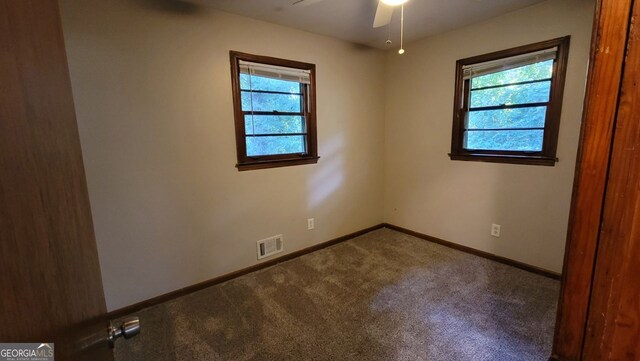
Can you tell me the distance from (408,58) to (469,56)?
0.72 meters

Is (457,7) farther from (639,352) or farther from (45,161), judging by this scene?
(45,161)

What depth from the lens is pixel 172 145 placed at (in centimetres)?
218

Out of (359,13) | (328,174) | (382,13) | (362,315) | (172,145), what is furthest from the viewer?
(328,174)

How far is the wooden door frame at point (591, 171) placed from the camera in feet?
1.51

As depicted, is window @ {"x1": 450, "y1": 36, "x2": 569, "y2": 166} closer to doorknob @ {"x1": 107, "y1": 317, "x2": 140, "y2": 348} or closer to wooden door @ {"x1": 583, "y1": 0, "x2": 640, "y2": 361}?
wooden door @ {"x1": 583, "y1": 0, "x2": 640, "y2": 361}

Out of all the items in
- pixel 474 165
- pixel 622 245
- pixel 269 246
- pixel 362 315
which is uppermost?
pixel 622 245

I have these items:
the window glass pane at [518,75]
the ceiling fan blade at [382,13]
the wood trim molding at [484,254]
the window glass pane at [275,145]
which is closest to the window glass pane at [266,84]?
the window glass pane at [275,145]

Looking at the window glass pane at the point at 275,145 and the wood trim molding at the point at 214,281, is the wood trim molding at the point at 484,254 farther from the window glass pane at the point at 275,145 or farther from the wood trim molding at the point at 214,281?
the window glass pane at the point at 275,145

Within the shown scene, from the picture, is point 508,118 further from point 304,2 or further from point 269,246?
point 269,246

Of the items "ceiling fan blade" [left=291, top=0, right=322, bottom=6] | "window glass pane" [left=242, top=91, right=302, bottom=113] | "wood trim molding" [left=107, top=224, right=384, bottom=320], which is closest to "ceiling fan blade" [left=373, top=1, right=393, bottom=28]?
"ceiling fan blade" [left=291, top=0, right=322, bottom=6]

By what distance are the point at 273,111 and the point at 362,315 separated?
1977mm

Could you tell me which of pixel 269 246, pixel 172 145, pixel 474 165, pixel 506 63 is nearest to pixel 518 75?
pixel 506 63

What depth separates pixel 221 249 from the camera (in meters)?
2.51

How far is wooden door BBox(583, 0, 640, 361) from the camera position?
45 cm
